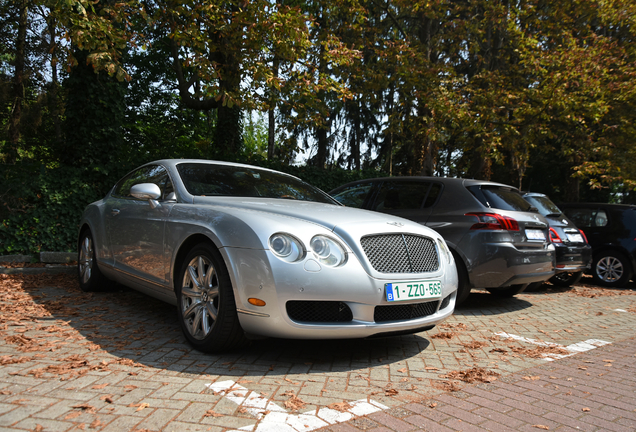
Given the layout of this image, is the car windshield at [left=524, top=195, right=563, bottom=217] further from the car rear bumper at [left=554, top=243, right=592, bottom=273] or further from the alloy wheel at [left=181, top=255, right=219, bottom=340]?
the alloy wheel at [left=181, top=255, right=219, bottom=340]

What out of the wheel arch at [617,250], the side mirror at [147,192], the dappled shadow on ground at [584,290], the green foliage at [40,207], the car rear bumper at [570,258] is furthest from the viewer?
the wheel arch at [617,250]

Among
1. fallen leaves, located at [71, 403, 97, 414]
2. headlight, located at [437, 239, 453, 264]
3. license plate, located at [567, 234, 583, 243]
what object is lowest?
fallen leaves, located at [71, 403, 97, 414]

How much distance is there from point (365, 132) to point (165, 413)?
964 inches

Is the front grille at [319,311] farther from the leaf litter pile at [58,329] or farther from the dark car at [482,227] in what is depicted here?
the dark car at [482,227]

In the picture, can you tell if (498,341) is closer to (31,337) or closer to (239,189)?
(239,189)

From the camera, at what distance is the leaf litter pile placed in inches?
136

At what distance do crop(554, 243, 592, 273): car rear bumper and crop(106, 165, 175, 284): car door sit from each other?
6173 mm

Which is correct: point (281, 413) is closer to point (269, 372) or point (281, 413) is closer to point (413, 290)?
point (269, 372)

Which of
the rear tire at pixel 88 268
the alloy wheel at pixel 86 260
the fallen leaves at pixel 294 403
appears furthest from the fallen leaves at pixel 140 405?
the alloy wheel at pixel 86 260

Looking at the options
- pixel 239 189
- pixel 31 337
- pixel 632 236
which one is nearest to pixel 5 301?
pixel 31 337

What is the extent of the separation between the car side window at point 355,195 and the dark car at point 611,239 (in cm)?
541

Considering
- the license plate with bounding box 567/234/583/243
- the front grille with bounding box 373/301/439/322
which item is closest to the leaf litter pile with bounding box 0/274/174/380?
the front grille with bounding box 373/301/439/322

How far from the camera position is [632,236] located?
9422 millimetres

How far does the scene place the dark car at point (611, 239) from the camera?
9.41 metres
